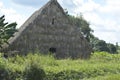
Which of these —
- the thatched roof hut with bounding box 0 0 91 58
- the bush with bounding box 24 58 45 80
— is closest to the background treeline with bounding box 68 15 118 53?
the thatched roof hut with bounding box 0 0 91 58

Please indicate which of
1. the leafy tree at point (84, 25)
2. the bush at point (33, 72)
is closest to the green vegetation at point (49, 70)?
the bush at point (33, 72)

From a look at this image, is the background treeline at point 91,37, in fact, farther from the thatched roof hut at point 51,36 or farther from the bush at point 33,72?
the bush at point 33,72

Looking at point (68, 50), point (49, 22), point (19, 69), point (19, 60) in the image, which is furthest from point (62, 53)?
point (19, 69)

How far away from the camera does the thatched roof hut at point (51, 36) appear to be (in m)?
34.6

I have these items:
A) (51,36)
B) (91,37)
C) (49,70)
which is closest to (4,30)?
(49,70)

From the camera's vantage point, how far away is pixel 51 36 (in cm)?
3650

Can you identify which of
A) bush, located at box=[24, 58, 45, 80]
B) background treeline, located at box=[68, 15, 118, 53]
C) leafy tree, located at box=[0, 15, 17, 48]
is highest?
background treeline, located at box=[68, 15, 118, 53]

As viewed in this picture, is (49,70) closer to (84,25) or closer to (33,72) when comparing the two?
(33,72)

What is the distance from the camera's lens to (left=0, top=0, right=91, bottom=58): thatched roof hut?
34.6 metres

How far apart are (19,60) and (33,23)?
405 inches

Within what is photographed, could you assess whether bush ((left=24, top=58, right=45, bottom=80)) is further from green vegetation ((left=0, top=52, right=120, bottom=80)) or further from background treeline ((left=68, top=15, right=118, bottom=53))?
background treeline ((left=68, top=15, right=118, bottom=53))

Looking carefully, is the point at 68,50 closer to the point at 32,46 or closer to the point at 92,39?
the point at 32,46

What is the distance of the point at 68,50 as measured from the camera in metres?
37.3

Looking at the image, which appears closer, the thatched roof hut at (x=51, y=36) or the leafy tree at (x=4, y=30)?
the leafy tree at (x=4, y=30)
